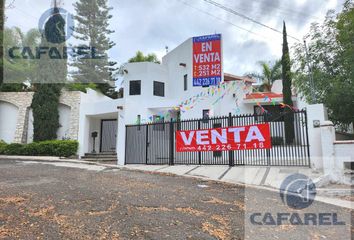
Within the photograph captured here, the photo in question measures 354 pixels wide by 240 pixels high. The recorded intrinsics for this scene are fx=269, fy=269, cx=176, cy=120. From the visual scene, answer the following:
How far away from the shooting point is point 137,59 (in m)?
27.5

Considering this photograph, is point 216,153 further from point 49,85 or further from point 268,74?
point 268,74

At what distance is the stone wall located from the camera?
16484mm

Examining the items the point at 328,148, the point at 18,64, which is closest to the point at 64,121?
the point at 18,64

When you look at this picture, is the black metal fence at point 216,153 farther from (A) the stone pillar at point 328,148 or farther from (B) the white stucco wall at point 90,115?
(B) the white stucco wall at point 90,115

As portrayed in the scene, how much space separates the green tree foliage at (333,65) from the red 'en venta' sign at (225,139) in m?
4.08

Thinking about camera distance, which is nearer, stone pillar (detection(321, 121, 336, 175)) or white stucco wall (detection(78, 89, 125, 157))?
stone pillar (detection(321, 121, 336, 175))

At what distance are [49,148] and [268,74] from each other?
20246 millimetres

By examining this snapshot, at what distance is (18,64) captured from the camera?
71.5ft

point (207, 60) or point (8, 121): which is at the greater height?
point (207, 60)

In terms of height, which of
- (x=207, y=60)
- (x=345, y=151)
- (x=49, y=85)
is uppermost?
(x=207, y=60)

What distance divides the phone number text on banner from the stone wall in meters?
7.76

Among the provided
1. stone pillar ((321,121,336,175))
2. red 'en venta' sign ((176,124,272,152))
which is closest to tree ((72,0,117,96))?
red 'en venta' sign ((176,124,272,152))

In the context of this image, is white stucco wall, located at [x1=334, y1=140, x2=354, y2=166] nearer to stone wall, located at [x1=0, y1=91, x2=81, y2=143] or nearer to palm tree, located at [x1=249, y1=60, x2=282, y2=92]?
stone wall, located at [x1=0, y1=91, x2=81, y2=143]

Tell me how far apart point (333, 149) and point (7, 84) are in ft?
66.1
